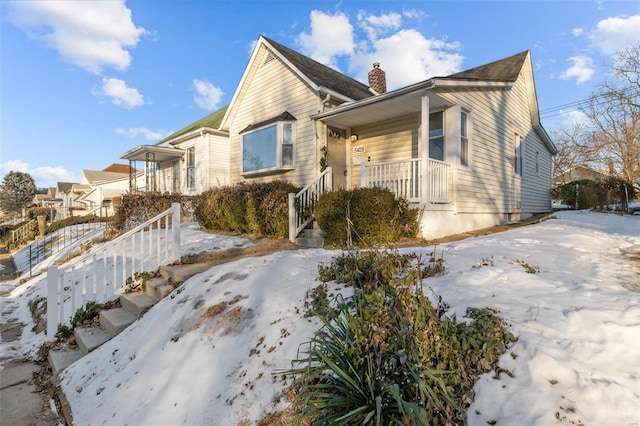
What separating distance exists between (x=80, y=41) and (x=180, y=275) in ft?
37.9

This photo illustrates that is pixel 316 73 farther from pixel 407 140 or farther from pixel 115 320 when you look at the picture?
pixel 115 320

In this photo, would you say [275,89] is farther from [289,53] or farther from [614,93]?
[614,93]

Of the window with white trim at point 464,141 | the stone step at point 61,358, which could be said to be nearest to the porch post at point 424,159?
the window with white trim at point 464,141

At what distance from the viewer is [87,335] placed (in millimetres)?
4289

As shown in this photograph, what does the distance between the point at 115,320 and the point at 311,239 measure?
3.96 meters

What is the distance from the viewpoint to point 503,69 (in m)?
10.8

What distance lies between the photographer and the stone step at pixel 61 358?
3.79 m

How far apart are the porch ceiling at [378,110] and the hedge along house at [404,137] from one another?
0.10 feet

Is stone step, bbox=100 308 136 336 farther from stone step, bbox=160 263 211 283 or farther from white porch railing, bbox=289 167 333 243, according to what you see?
white porch railing, bbox=289 167 333 243

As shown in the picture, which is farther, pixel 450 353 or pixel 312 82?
pixel 312 82

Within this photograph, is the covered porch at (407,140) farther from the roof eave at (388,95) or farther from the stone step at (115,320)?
the stone step at (115,320)

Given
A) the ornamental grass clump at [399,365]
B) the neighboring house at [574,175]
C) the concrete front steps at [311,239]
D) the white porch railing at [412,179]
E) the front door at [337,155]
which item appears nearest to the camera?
the ornamental grass clump at [399,365]

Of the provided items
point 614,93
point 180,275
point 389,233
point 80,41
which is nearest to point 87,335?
point 180,275

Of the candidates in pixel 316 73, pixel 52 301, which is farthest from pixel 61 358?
pixel 316 73
